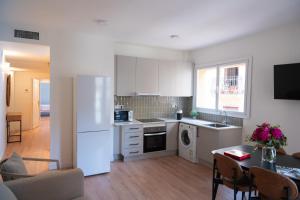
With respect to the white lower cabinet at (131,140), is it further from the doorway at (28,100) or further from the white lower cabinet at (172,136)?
the doorway at (28,100)

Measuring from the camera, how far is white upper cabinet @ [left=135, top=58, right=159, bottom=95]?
14.8 ft

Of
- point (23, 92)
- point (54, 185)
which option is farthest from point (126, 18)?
point (23, 92)

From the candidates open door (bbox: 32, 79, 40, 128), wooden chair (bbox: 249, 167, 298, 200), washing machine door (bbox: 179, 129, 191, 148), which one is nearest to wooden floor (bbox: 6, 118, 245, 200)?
washing machine door (bbox: 179, 129, 191, 148)

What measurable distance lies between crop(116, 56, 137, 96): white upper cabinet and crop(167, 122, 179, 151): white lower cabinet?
3.71ft

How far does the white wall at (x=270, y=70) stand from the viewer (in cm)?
313

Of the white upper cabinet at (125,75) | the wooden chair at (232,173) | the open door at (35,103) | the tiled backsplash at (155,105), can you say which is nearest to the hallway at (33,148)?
the open door at (35,103)

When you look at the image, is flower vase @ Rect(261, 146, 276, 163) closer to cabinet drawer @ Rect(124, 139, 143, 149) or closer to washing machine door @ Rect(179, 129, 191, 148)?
washing machine door @ Rect(179, 129, 191, 148)

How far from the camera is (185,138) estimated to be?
15.1 feet

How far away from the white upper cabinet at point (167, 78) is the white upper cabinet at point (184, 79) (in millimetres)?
94

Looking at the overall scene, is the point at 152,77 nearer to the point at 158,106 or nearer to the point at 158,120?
the point at 158,106

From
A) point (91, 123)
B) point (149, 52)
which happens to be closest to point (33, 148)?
point (91, 123)

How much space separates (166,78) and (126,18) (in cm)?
213

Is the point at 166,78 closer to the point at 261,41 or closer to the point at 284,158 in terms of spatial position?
the point at 261,41

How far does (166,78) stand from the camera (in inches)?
191
